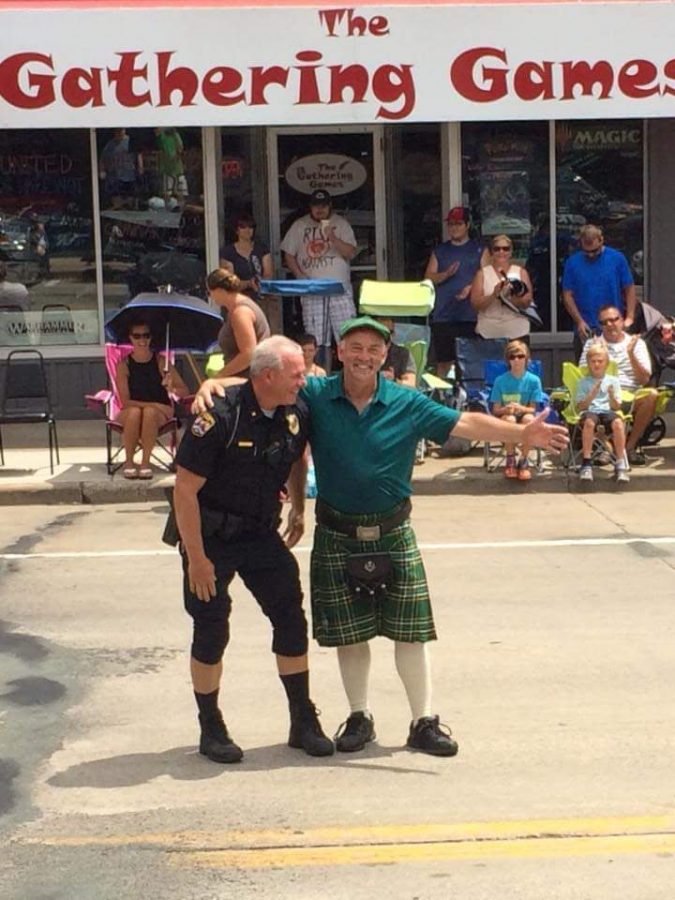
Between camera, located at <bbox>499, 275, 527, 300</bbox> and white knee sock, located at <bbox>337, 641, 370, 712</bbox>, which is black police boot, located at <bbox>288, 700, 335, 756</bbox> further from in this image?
camera, located at <bbox>499, 275, 527, 300</bbox>

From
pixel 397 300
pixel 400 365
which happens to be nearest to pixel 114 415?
pixel 400 365

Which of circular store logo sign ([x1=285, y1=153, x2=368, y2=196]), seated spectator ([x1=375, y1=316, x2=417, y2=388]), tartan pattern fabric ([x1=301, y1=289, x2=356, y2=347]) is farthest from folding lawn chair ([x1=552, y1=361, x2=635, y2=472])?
circular store logo sign ([x1=285, y1=153, x2=368, y2=196])

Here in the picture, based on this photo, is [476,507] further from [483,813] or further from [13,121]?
[483,813]

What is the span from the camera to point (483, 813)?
5578 millimetres

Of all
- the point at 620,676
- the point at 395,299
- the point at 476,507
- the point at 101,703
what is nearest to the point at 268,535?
the point at 101,703

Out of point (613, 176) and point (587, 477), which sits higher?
point (613, 176)

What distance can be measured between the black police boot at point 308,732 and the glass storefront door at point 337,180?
386 inches

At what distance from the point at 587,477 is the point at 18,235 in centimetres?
626

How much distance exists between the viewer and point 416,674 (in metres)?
6.29

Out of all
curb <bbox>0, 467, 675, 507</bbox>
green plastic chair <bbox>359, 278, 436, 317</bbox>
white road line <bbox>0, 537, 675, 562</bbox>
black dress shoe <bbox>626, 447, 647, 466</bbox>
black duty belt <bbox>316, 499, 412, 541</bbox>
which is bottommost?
white road line <bbox>0, 537, 675, 562</bbox>

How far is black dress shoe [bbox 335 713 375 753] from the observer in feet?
20.6

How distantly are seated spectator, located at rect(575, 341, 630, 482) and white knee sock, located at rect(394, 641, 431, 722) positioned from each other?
621 centimetres

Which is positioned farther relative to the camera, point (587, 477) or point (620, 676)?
point (587, 477)

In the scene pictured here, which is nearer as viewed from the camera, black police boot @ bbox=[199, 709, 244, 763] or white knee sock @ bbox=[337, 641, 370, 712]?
black police boot @ bbox=[199, 709, 244, 763]
